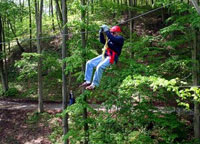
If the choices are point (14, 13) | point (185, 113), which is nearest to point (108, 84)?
point (185, 113)

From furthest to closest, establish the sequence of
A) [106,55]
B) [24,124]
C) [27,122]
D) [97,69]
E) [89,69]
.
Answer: [27,122] → [24,124] → [106,55] → [89,69] → [97,69]

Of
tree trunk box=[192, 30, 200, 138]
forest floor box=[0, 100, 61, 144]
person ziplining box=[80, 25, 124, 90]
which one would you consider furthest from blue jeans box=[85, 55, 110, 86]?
forest floor box=[0, 100, 61, 144]

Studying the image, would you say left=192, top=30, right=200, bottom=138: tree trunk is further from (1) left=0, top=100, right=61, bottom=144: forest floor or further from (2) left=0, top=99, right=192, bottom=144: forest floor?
(1) left=0, top=100, right=61, bottom=144: forest floor

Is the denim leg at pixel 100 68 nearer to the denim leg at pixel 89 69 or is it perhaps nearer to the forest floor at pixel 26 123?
the denim leg at pixel 89 69

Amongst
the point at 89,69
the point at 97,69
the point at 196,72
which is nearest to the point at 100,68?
the point at 97,69

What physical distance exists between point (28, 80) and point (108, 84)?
15112 mm

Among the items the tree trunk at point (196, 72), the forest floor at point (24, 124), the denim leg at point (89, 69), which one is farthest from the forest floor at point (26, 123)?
the denim leg at point (89, 69)

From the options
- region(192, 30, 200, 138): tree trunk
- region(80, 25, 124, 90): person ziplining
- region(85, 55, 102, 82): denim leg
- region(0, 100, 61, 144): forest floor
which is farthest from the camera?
region(0, 100, 61, 144): forest floor

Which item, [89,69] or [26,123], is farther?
[26,123]

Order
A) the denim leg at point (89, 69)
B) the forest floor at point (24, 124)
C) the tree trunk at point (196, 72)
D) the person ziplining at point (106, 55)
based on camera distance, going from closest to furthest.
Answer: the person ziplining at point (106, 55), the denim leg at point (89, 69), the tree trunk at point (196, 72), the forest floor at point (24, 124)

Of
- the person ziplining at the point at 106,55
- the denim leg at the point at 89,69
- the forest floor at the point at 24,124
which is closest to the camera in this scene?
the person ziplining at the point at 106,55

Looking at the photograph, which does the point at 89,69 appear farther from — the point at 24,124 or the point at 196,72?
the point at 24,124

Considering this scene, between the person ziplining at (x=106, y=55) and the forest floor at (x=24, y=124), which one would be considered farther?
the forest floor at (x=24, y=124)

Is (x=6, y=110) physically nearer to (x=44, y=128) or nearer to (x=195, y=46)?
(x=44, y=128)
